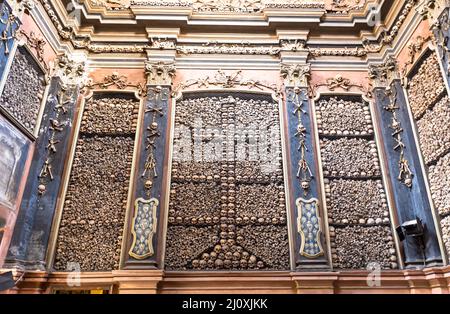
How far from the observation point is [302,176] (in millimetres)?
4270

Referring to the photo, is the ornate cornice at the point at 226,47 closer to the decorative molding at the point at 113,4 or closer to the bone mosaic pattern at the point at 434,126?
the decorative molding at the point at 113,4

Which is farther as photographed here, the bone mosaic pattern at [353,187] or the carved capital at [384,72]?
the carved capital at [384,72]

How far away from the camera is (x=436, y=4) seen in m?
3.74

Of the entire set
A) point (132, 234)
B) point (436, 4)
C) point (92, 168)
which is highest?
point (436, 4)

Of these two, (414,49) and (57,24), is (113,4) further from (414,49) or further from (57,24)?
(414,49)

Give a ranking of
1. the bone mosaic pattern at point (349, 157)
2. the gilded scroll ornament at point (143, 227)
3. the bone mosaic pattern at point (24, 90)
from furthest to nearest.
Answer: the bone mosaic pattern at point (349, 157) → the gilded scroll ornament at point (143, 227) → the bone mosaic pattern at point (24, 90)

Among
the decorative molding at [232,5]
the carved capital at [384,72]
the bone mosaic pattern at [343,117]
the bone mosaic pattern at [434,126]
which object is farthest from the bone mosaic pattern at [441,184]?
the decorative molding at [232,5]

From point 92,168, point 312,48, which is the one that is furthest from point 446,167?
point 92,168

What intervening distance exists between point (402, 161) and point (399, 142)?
234mm

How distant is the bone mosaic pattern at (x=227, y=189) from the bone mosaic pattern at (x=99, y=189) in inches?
24.1

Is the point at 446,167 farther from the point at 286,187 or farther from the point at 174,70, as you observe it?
the point at 174,70

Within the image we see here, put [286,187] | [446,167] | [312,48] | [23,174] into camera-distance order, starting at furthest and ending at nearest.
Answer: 1. [312,48]
2. [286,187]
3. [23,174]
4. [446,167]

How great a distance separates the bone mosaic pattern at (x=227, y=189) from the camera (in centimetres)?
401

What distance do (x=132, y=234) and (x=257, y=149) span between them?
181 centimetres
